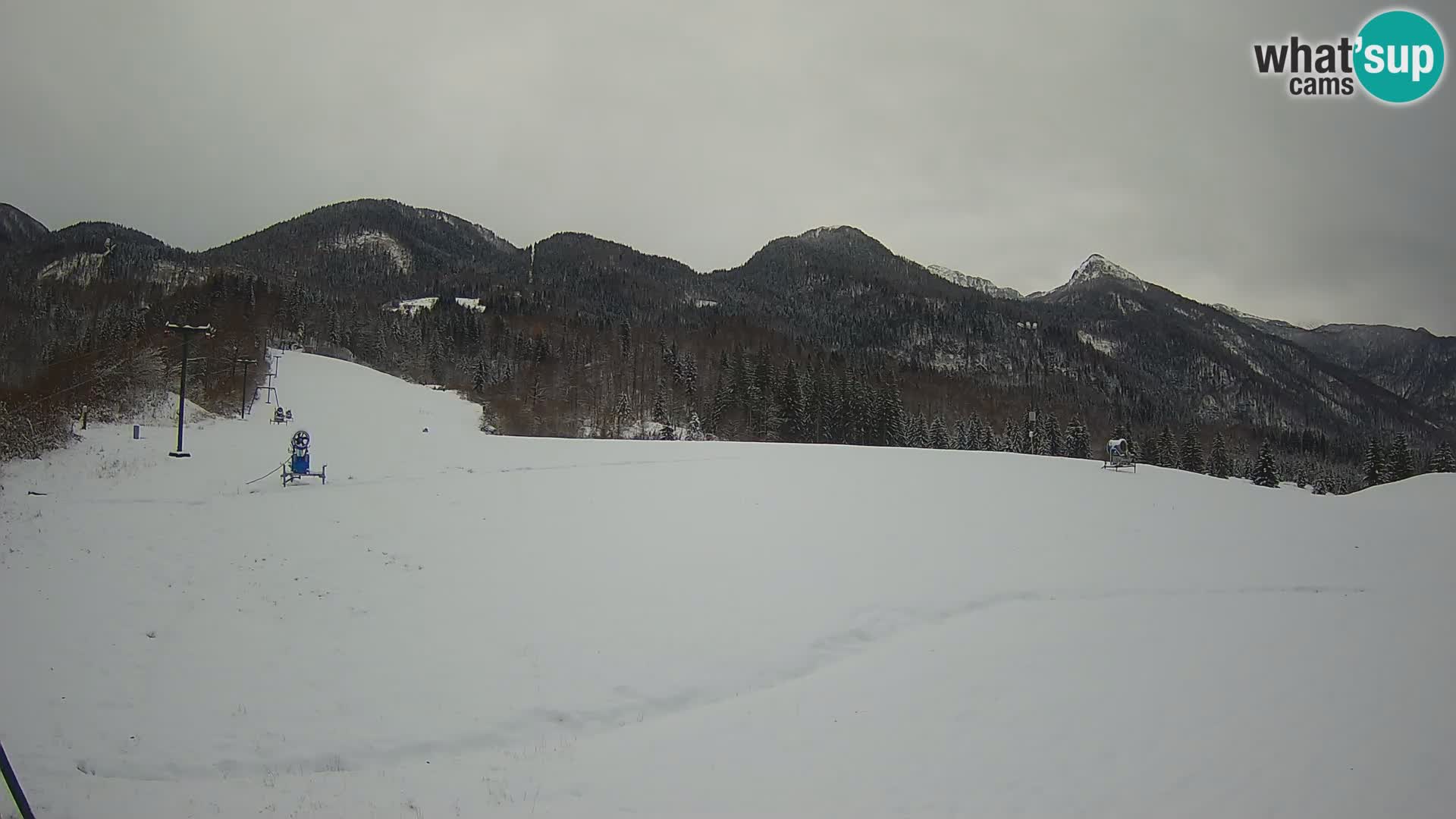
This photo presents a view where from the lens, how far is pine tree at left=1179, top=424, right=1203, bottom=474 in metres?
73.6

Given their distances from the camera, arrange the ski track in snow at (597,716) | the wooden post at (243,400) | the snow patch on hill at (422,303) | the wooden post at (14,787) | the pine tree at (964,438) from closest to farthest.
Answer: the wooden post at (14,787) < the ski track in snow at (597,716) < the wooden post at (243,400) < the pine tree at (964,438) < the snow patch on hill at (422,303)

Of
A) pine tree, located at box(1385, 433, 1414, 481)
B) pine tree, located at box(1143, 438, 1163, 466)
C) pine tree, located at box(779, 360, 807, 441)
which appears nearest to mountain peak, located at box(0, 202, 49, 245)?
pine tree, located at box(779, 360, 807, 441)

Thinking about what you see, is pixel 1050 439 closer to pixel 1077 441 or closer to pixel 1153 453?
pixel 1077 441

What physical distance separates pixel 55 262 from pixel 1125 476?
180620 mm

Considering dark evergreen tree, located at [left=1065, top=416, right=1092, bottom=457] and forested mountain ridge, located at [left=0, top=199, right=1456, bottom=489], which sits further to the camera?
dark evergreen tree, located at [left=1065, top=416, right=1092, bottom=457]

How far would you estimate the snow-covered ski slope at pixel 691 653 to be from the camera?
750cm

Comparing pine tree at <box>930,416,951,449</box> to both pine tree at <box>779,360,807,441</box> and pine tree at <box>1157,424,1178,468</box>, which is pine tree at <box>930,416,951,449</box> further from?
pine tree at <box>1157,424,1178,468</box>

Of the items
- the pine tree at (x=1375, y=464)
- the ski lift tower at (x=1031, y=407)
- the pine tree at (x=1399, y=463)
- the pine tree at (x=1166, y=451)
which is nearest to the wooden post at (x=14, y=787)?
the ski lift tower at (x=1031, y=407)

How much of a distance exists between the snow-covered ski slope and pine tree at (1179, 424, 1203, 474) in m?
61.0

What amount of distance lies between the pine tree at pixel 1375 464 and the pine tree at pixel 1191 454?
45.0ft

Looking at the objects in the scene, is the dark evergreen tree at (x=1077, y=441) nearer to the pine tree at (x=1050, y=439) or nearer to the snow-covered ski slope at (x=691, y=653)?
the pine tree at (x=1050, y=439)

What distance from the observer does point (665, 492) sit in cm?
2011

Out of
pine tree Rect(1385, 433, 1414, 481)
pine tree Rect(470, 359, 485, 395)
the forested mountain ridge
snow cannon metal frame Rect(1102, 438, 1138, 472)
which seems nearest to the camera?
snow cannon metal frame Rect(1102, 438, 1138, 472)

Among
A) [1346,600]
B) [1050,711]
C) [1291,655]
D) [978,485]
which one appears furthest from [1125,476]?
[1050,711]
